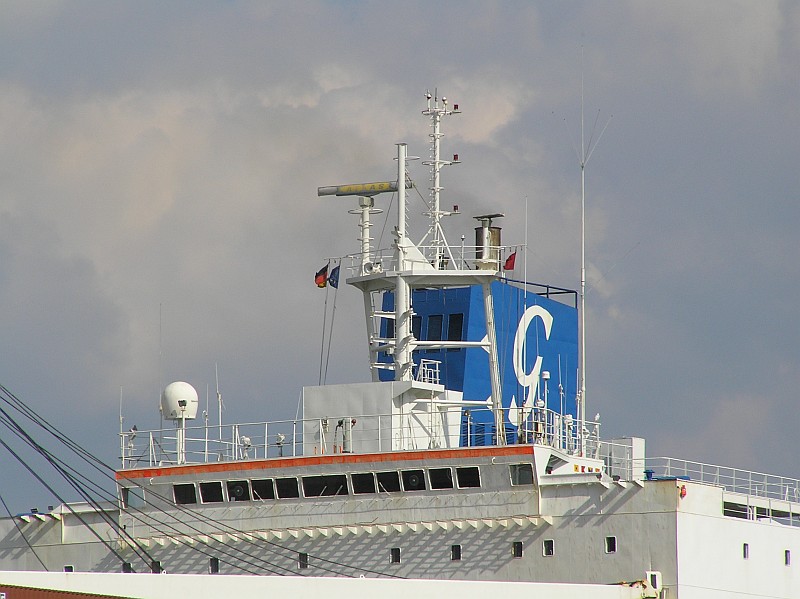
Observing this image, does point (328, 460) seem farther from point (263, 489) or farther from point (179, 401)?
point (179, 401)

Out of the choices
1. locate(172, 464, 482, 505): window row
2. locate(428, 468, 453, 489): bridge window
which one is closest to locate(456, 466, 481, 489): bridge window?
locate(172, 464, 482, 505): window row

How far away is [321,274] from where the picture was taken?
4625 centimetres

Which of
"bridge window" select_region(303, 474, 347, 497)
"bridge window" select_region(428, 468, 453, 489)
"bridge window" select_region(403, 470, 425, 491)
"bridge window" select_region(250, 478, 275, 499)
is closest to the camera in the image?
"bridge window" select_region(428, 468, 453, 489)

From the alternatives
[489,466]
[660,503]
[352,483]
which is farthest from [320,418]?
[660,503]

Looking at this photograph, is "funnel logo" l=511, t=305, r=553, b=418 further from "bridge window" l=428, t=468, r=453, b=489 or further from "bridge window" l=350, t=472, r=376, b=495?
"bridge window" l=350, t=472, r=376, b=495

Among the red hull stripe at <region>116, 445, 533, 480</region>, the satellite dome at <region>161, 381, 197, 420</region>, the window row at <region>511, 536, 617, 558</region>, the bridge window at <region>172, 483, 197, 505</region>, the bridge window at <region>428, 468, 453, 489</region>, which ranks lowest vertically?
the window row at <region>511, 536, 617, 558</region>

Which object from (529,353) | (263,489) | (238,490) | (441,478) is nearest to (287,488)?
(263,489)

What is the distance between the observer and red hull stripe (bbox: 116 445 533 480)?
1580 inches

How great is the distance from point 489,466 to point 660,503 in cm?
441

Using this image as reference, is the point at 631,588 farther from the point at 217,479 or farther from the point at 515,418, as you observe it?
the point at 217,479

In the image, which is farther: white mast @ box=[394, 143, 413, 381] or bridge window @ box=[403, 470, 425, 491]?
white mast @ box=[394, 143, 413, 381]

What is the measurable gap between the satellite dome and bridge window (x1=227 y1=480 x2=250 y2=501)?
2.88 metres

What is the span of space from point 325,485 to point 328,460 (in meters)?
0.69

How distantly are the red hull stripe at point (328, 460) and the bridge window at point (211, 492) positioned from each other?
0.38 m
